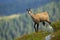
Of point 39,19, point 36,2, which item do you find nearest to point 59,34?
point 39,19

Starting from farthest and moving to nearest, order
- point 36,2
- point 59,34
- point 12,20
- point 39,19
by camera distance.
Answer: point 12,20, point 36,2, point 39,19, point 59,34

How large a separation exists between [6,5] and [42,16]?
5.31ft

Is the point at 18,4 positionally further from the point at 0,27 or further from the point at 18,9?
the point at 0,27

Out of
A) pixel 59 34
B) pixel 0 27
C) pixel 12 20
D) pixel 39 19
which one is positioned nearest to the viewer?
pixel 59 34

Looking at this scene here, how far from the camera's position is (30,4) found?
759cm

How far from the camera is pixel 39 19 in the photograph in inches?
257

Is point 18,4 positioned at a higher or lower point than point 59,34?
higher

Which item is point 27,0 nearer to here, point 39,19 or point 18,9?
point 18,9

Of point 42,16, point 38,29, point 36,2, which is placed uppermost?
point 36,2

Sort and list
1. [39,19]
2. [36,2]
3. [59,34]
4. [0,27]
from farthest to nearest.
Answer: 1. [0,27]
2. [36,2]
3. [39,19]
4. [59,34]

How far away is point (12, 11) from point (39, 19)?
4.98 feet

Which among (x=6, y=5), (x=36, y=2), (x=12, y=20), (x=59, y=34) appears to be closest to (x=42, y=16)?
(x=36, y=2)

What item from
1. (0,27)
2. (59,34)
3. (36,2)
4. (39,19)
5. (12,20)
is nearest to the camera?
(59,34)

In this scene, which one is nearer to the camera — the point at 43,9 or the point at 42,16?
the point at 42,16
